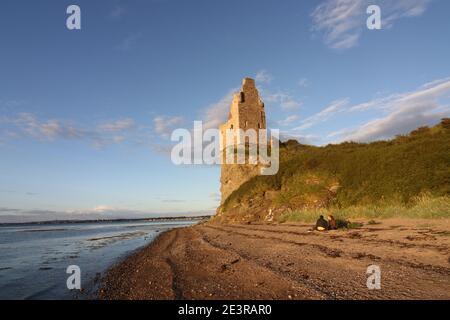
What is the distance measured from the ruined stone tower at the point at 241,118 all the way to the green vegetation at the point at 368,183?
47.4 feet

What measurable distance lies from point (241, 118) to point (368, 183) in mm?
33497

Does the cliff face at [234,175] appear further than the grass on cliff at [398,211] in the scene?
Yes

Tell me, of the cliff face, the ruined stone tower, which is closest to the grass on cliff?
the cliff face

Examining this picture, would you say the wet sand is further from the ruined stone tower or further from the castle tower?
the castle tower

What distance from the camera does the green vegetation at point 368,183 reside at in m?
19.6

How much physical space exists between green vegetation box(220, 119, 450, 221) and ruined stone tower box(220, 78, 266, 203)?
14.4 meters

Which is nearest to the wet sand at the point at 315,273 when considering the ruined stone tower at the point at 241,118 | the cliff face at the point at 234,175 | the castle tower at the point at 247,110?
the cliff face at the point at 234,175

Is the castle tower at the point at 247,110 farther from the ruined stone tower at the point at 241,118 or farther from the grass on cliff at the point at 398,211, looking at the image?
the grass on cliff at the point at 398,211

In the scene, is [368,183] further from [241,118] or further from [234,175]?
[241,118]

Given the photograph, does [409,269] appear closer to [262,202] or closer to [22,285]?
[22,285]

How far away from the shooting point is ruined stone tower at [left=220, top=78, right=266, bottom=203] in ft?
176
